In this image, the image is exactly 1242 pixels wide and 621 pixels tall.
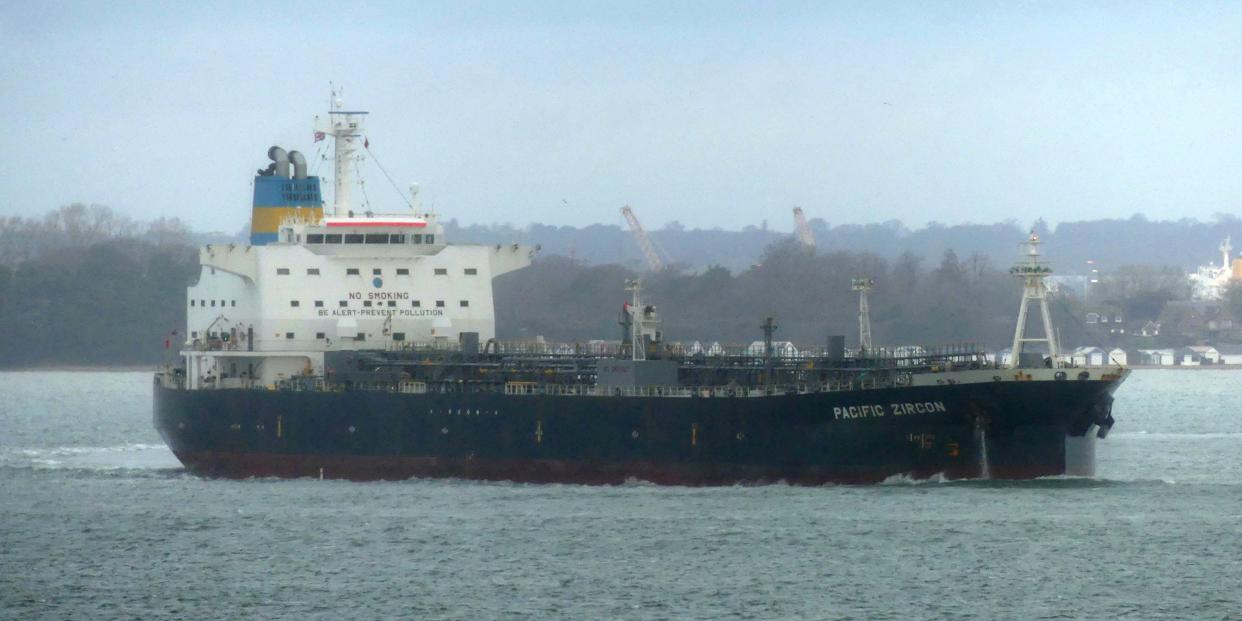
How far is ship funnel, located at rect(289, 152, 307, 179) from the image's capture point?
51.6 m

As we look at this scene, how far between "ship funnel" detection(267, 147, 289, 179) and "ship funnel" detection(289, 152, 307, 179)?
20 cm

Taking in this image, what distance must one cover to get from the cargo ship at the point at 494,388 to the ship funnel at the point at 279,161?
0.17 ft

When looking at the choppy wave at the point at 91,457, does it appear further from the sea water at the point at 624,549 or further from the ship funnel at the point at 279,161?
the ship funnel at the point at 279,161

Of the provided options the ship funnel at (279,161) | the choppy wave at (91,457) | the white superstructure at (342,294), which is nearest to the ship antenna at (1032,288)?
the white superstructure at (342,294)

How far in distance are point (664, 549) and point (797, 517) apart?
3.72m

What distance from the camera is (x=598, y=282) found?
256ft

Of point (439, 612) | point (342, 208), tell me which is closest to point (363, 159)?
point (342, 208)

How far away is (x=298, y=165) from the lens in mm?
51625

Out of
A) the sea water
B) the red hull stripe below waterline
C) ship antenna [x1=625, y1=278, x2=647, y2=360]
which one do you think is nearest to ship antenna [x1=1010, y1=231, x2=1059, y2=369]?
the red hull stripe below waterline

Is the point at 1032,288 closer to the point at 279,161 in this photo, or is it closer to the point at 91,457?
the point at 279,161

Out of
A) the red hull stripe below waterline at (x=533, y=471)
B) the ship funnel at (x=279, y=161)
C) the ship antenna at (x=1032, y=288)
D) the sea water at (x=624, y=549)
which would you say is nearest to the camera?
the sea water at (x=624, y=549)

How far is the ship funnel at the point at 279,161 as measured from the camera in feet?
169

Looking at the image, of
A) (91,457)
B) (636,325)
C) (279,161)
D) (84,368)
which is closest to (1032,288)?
(636,325)

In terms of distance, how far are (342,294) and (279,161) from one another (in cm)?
476
